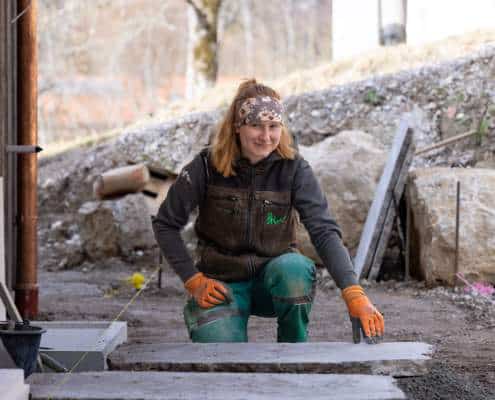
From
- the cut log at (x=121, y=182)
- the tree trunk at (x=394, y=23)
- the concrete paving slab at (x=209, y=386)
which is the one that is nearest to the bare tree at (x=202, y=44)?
the tree trunk at (x=394, y=23)

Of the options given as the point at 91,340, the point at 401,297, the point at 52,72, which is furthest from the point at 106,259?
the point at 52,72

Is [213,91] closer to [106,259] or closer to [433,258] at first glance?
[106,259]

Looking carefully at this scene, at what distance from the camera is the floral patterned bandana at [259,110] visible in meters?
3.63

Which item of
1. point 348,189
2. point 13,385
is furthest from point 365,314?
point 348,189

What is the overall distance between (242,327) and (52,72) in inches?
742

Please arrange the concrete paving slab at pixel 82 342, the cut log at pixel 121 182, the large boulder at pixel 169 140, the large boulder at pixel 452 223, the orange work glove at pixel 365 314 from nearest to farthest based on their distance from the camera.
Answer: the orange work glove at pixel 365 314
the concrete paving slab at pixel 82 342
the large boulder at pixel 452 223
the cut log at pixel 121 182
the large boulder at pixel 169 140

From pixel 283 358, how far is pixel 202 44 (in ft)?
44.9

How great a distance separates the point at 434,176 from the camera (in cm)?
694

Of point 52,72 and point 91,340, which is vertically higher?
point 52,72

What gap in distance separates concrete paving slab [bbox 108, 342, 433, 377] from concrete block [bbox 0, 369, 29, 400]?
0.60 m

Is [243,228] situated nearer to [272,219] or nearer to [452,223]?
[272,219]

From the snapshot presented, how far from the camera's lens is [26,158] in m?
4.96

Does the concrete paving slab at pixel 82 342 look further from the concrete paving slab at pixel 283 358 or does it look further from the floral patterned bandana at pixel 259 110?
the floral patterned bandana at pixel 259 110

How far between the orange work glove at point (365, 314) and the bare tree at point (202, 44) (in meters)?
13.0
